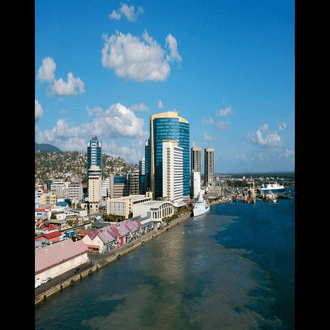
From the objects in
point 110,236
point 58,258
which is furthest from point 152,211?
point 58,258

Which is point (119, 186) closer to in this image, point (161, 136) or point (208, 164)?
point (161, 136)

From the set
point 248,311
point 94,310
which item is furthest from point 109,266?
point 248,311

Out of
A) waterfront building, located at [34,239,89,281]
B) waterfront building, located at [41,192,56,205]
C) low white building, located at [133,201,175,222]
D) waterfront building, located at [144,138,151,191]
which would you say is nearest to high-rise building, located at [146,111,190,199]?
waterfront building, located at [144,138,151,191]

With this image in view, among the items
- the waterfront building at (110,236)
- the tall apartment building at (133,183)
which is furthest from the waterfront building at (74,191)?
the waterfront building at (110,236)
